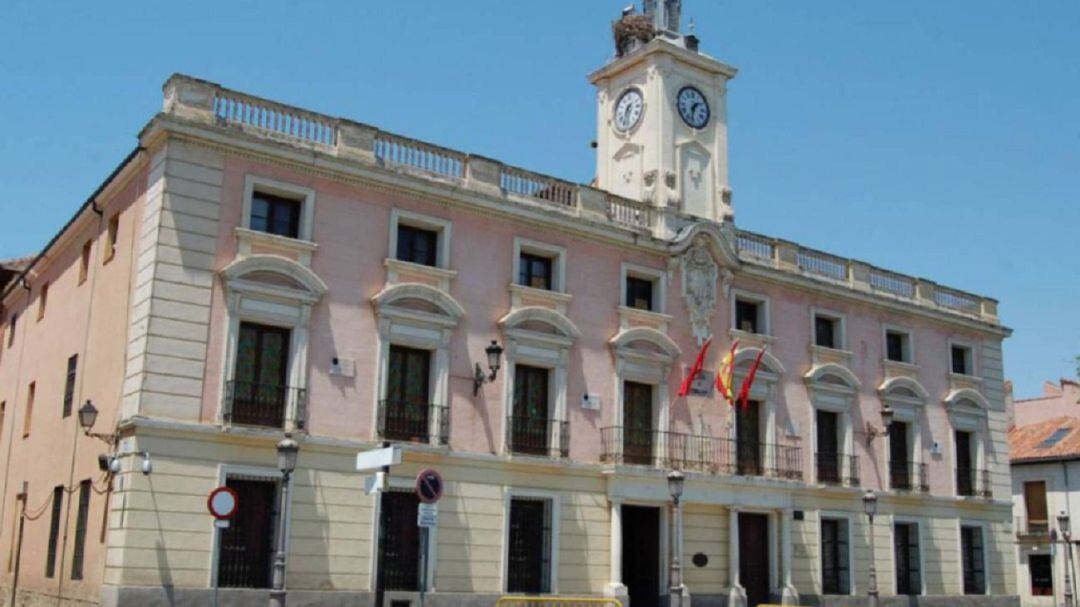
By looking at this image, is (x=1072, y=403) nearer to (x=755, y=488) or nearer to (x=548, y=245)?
(x=755, y=488)

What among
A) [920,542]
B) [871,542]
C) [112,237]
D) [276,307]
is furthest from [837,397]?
[112,237]

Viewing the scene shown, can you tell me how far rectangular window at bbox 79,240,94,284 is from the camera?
25047 millimetres

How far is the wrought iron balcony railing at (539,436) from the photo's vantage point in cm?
2409

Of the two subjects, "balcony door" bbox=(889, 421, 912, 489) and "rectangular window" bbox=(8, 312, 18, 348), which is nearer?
"balcony door" bbox=(889, 421, 912, 489)

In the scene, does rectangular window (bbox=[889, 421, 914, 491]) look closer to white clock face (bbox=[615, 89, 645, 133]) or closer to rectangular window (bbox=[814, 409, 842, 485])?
rectangular window (bbox=[814, 409, 842, 485])

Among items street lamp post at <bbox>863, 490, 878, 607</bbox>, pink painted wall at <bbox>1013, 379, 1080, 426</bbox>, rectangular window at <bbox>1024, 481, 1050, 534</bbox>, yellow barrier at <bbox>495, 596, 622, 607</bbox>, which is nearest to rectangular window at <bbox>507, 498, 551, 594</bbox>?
yellow barrier at <bbox>495, 596, 622, 607</bbox>

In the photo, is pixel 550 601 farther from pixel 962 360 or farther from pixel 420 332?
pixel 962 360

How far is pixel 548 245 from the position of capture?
25.4m

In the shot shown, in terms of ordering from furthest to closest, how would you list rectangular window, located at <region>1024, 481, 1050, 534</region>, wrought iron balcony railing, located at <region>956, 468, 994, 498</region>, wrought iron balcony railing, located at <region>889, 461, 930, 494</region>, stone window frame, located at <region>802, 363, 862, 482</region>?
rectangular window, located at <region>1024, 481, 1050, 534</region> → wrought iron balcony railing, located at <region>956, 468, 994, 498</region> → wrought iron balcony railing, located at <region>889, 461, 930, 494</region> → stone window frame, located at <region>802, 363, 862, 482</region>

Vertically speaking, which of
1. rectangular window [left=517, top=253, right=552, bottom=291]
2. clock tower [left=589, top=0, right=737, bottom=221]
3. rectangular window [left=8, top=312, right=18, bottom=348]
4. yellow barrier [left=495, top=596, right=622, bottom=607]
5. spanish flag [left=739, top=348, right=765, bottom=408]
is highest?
clock tower [left=589, top=0, right=737, bottom=221]

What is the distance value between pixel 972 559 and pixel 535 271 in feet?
53.8

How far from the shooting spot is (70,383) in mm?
24469

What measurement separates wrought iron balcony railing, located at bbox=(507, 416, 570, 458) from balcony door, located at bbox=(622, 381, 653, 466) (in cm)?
163

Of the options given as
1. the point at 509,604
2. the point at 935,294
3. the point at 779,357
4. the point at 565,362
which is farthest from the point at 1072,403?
the point at 509,604
